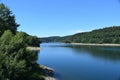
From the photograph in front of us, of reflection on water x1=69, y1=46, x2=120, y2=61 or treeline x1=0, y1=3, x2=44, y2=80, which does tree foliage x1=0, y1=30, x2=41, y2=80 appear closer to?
treeline x1=0, y1=3, x2=44, y2=80

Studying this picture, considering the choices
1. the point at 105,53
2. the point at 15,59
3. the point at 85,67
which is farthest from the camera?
the point at 105,53

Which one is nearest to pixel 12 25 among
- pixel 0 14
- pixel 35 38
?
pixel 0 14

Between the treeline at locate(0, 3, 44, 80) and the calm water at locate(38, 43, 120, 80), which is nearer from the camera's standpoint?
the treeline at locate(0, 3, 44, 80)

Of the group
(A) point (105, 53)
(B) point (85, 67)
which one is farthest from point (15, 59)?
(A) point (105, 53)

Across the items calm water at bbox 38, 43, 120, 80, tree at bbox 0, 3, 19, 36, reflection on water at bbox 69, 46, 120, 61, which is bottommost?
calm water at bbox 38, 43, 120, 80

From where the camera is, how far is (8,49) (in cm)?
3325

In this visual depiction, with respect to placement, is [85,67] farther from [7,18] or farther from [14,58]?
[14,58]

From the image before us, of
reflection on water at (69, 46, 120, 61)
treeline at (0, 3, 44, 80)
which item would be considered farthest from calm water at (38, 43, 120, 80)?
treeline at (0, 3, 44, 80)

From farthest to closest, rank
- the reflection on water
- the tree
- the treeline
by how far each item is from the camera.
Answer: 1. the reflection on water
2. the tree
3. the treeline

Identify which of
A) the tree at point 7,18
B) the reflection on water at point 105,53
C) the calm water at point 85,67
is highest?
the tree at point 7,18

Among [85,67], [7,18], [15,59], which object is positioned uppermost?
[7,18]

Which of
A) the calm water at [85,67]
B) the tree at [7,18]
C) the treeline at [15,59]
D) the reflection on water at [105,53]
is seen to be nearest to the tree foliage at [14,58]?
the treeline at [15,59]

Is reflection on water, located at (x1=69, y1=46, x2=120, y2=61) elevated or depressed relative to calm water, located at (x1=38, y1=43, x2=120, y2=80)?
elevated

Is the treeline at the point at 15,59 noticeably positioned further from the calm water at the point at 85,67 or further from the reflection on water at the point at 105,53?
the reflection on water at the point at 105,53
